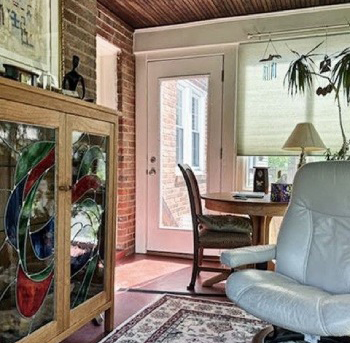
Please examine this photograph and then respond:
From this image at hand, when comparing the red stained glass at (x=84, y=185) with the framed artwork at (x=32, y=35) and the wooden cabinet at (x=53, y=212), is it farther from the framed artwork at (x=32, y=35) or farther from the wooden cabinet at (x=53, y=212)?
the framed artwork at (x=32, y=35)

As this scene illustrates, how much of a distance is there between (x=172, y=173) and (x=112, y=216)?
185cm

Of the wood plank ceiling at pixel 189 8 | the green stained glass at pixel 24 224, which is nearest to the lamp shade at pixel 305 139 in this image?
the wood plank ceiling at pixel 189 8

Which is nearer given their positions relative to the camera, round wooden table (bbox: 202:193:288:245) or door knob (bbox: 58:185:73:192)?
door knob (bbox: 58:185:73:192)

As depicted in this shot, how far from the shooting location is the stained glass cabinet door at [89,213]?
6.13 feet

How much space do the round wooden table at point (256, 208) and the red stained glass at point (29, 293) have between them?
1394 millimetres

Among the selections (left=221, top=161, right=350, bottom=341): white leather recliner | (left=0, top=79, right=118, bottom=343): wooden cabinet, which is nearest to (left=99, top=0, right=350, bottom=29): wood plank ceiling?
(left=0, top=79, right=118, bottom=343): wooden cabinet

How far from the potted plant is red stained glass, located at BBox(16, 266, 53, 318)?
7.11ft

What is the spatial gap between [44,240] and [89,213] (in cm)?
38

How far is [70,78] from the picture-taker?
222 centimetres

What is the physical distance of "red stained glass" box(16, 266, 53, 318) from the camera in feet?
5.11

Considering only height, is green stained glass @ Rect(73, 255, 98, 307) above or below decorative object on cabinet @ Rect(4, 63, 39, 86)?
below

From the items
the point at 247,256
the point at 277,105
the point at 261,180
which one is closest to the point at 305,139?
the point at 261,180

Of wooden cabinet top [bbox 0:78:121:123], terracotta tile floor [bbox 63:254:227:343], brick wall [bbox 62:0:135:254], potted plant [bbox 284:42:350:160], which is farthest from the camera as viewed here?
brick wall [bbox 62:0:135:254]

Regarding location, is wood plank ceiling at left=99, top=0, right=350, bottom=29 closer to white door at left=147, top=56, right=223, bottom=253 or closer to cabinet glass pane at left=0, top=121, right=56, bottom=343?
white door at left=147, top=56, right=223, bottom=253
